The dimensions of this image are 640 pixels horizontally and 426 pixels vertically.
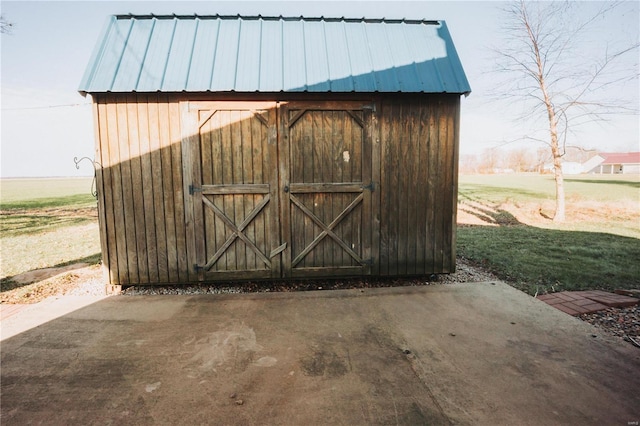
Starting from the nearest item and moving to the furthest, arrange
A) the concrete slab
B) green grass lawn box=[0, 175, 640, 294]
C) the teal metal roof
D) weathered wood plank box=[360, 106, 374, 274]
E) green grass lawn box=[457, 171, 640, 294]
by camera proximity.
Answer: the concrete slab
the teal metal roof
weathered wood plank box=[360, 106, 374, 274]
green grass lawn box=[457, 171, 640, 294]
green grass lawn box=[0, 175, 640, 294]

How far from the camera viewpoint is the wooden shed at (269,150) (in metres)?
4.74

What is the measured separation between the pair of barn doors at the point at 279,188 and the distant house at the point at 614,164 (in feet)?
314

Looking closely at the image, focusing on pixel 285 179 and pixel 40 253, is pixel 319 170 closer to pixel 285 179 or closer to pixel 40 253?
pixel 285 179

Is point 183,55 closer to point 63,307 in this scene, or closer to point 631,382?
point 63,307

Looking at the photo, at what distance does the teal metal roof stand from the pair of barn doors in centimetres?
33

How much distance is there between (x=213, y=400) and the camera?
2521 mm

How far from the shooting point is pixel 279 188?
495cm

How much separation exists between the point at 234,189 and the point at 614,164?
105m

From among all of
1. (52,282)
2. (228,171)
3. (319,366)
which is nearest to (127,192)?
(228,171)

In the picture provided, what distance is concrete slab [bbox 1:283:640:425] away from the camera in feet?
7.85

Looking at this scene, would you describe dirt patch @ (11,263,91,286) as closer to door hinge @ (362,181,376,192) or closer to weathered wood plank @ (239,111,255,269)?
weathered wood plank @ (239,111,255,269)

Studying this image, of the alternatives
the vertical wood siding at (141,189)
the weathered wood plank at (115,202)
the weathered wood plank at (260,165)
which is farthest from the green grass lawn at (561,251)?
the weathered wood plank at (115,202)

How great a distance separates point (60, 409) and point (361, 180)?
4.07 meters

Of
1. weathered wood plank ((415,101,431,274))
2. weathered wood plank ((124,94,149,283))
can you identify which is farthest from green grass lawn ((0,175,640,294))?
weathered wood plank ((124,94,149,283))
